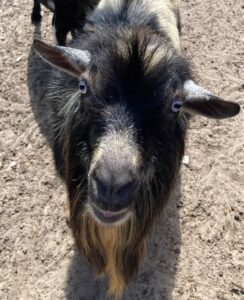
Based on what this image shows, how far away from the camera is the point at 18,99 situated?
527 centimetres

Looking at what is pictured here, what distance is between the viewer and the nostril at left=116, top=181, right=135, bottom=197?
8.19ft

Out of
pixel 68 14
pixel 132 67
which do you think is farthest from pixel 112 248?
pixel 68 14

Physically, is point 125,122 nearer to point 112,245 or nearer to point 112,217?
point 112,217

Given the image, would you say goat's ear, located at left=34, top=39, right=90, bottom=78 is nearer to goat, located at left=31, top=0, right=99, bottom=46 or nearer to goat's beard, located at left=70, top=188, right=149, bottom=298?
goat's beard, located at left=70, top=188, right=149, bottom=298

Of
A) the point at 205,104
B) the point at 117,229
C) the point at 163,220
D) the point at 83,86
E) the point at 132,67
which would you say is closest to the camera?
the point at 132,67

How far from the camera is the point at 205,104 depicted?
3082 millimetres

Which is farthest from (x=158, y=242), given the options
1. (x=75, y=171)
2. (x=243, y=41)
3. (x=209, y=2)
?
(x=209, y=2)

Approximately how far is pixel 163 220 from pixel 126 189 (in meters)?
2.11

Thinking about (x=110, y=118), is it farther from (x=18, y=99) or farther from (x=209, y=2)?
(x=209, y=2)

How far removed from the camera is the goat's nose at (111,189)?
247 centimetres

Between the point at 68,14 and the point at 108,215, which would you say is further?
the point at 68,14

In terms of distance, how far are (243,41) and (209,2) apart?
0.78 metres

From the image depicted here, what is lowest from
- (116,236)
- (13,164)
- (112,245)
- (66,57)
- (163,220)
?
(163,220)

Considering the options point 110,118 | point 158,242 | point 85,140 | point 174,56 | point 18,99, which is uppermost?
point 174,56
